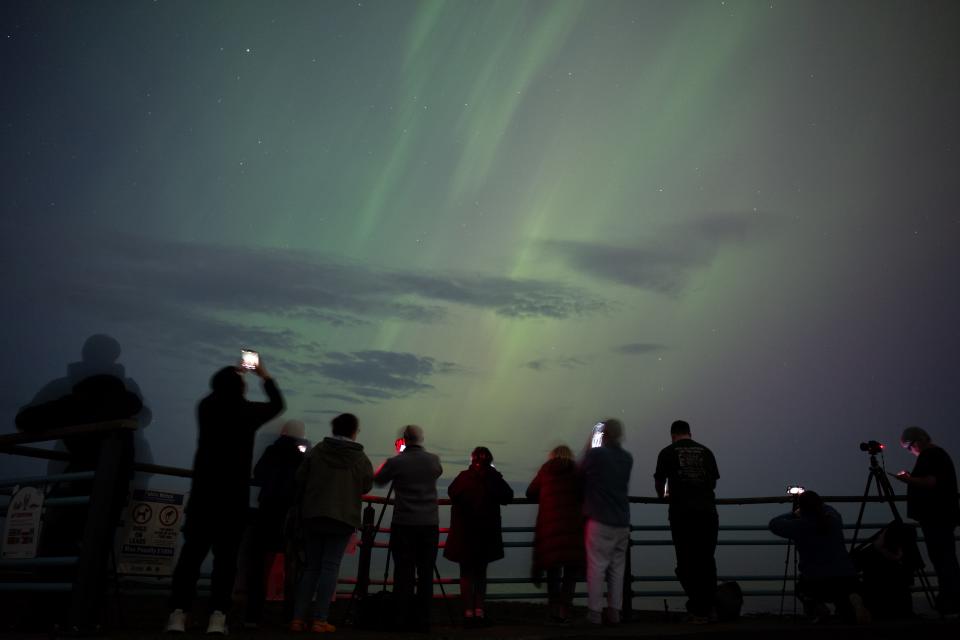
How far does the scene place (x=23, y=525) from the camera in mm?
5754

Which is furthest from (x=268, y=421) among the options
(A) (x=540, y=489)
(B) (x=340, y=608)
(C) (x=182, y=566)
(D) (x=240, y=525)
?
(B) (x=340, y=608)

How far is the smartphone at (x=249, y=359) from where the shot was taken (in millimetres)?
6314

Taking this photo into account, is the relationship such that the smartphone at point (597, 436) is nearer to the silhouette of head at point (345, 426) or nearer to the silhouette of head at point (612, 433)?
the silhouette of head at point (612, 433)

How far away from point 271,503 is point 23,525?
6.75 feet

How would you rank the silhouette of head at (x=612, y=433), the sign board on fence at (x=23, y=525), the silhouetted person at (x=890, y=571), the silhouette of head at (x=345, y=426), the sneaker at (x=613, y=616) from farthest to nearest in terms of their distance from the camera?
the silhouetted person at (x=890, y=571) → the silhouette of head at (x=612, y=433) → the sneaker at (x=613, y=616) → the silhouette of head at (x=345, y=426) → the sign board on fence at (x=23, y=525)

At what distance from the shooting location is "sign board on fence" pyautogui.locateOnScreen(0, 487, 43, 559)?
18.7ft

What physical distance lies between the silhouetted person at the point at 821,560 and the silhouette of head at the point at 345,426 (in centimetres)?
473

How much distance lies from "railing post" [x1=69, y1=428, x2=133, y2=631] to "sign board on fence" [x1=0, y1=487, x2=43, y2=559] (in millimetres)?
792

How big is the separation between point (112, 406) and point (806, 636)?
5.82m

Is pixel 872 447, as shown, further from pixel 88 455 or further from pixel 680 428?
pixel 88 455

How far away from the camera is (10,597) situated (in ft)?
27.2

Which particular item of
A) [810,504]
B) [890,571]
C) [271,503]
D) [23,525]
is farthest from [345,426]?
[890,571]

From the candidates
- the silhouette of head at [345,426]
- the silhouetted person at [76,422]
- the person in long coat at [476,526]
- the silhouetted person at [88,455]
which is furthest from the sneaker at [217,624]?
the person in long coat at [476,526]

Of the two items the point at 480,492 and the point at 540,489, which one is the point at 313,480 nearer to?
the point at 480,492
